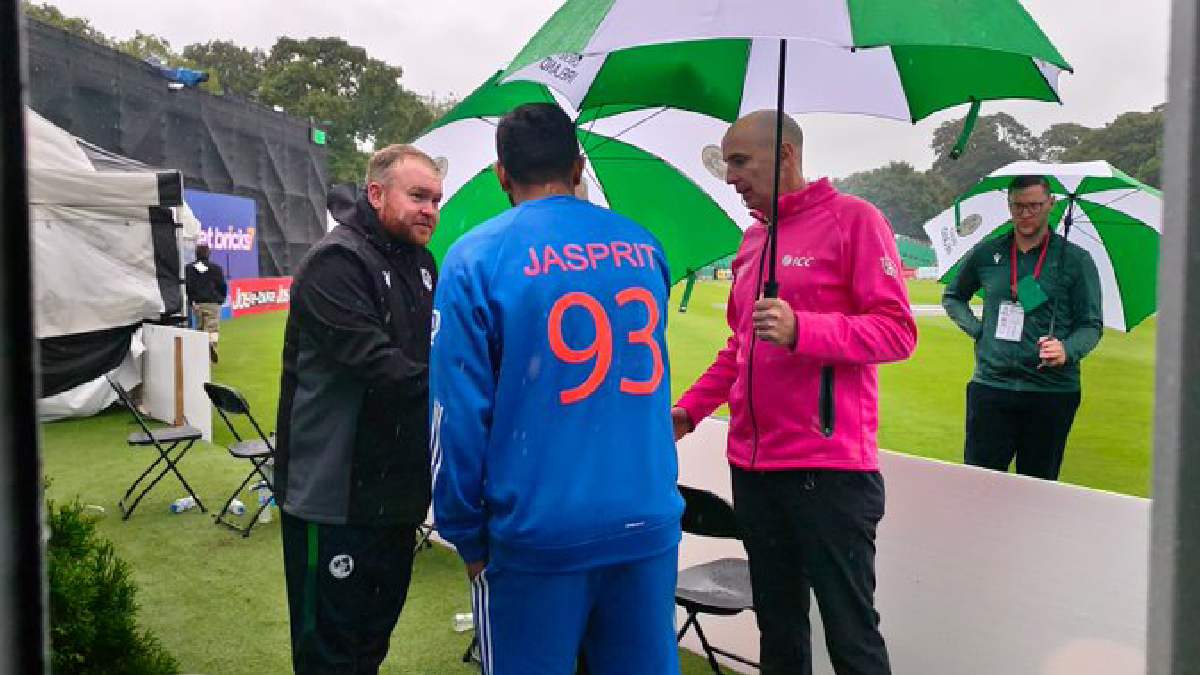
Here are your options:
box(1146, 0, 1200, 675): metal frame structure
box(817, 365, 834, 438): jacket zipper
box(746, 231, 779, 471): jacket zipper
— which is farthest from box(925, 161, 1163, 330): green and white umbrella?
box(1146, 0, 1200, 675): metal frame structure

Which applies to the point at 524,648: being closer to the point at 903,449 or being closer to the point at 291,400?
the point at 291,400

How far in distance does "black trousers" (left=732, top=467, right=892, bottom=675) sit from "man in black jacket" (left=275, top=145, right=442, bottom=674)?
3.40ft

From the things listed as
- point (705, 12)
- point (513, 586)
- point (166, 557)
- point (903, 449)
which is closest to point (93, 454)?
point (166, 557)

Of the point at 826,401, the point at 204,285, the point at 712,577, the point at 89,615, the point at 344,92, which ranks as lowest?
the point at 712,577

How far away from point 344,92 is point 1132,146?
1882 inches

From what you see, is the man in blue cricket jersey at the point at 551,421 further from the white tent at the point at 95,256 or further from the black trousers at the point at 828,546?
the white tent at the point at 95,256

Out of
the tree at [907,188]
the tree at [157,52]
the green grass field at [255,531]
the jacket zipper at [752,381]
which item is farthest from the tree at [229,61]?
the jacket zipper at [752,381]

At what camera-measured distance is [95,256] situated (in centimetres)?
371

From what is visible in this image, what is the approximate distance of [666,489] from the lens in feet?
5.99

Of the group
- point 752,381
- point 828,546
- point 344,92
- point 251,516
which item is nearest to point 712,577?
point 828,546

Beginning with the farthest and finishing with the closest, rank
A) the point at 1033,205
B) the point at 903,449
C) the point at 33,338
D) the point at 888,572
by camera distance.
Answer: the point at 903,449 → the point at 1033,205 → the point at 888,572 → the point at 33,338

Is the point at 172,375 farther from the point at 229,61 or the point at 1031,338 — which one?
the point at 229,61

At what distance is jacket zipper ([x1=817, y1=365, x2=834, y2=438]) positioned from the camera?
2188 mm

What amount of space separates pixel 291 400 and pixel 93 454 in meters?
5.66
